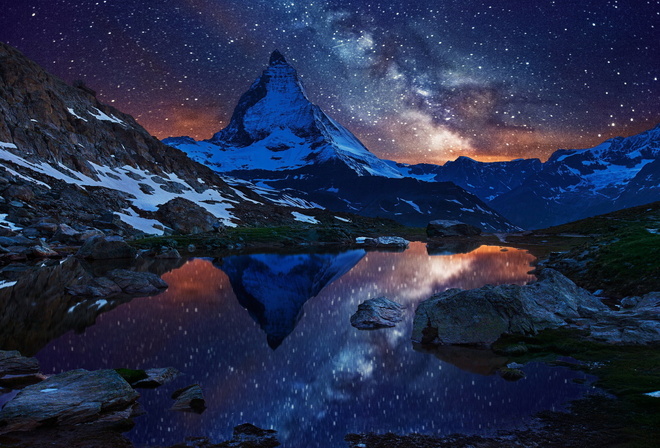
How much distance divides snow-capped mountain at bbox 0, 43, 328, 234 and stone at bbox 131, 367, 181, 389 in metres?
58.0

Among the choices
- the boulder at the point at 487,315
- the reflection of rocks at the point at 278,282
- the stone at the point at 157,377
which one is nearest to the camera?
the stone at the point at 157,377

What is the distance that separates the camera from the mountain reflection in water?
11430mm

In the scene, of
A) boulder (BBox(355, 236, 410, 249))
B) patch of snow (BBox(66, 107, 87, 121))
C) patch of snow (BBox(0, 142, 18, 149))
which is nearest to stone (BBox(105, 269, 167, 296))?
boulder (BBox(355, 236, 410, 249))

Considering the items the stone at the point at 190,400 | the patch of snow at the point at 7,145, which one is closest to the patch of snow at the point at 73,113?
the patch of snow at the point at 7,145

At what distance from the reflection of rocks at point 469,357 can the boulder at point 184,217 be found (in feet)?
262

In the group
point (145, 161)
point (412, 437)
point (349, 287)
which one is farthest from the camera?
point (145, 161)

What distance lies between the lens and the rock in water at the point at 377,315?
22.2 metres

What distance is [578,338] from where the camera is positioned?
1808cm

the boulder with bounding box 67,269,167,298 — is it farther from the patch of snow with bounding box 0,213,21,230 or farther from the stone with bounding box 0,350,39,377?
the patch of snow with bounding box 0,213,21,230

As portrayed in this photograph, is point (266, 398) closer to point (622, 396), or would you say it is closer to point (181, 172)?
point (622, 396)

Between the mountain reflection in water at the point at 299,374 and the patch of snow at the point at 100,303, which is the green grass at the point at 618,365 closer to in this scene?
the mountain reflection in water at the point at 299,374

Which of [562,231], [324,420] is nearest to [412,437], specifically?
[324,420]

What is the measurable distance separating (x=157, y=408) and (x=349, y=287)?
24.1m

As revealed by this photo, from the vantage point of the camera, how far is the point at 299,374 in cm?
1530
